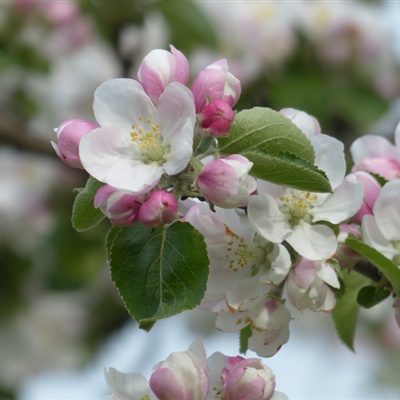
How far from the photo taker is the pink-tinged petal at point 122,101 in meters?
1.24

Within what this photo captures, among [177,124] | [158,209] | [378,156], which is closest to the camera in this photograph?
[158,209]

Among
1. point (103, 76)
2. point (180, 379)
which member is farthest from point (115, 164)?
point (103, 76)

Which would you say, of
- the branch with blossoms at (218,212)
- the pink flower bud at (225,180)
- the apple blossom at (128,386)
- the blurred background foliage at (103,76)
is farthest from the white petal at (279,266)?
the blurred background foliage at (103,76)

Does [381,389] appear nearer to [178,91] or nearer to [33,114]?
[33,114]

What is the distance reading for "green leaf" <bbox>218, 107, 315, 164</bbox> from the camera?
1.20 m

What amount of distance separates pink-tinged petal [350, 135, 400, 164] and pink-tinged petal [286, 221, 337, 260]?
0.25m

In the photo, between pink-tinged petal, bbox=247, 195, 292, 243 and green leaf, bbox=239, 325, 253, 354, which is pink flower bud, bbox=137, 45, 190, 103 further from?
green leaf, bbox=239, 325, 253, 354

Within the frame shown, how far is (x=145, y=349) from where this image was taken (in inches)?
141

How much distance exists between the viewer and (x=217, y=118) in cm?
115

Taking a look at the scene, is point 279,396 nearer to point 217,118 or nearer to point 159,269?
point 159,269

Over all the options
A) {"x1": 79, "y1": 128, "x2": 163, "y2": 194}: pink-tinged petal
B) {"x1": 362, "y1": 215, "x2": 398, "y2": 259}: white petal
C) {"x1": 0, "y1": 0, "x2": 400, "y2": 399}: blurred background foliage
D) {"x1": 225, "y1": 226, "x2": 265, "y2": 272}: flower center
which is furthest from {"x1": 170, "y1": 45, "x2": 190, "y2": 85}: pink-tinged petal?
{"x1": 0, "y1": 0, "x2": 400, "y2": 399}: blurred background foliage

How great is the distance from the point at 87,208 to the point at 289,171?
258mm

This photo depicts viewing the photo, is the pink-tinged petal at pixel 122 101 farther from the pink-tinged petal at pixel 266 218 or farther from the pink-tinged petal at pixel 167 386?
the pink-tinged petal at pixel 167 386

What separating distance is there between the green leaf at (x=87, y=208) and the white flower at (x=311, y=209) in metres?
0.19
